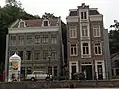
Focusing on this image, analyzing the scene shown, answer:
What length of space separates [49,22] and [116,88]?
25.7 m

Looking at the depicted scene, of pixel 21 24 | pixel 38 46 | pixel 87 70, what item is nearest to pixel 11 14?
pixel 21 24

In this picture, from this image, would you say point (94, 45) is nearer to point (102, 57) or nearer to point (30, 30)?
point (102, 57)

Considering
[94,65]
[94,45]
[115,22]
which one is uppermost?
[115,22]

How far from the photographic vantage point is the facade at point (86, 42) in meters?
39.6

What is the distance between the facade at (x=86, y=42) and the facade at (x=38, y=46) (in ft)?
13.6

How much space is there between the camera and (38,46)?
4503 centimetres

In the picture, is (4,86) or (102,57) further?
(102,57)

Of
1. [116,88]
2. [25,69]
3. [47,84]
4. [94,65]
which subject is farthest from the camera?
[25,69]

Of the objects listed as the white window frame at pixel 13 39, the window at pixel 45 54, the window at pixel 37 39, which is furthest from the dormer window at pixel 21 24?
the window at pixel 45 54

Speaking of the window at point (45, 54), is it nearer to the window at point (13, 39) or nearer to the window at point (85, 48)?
the window at point (13, 39)

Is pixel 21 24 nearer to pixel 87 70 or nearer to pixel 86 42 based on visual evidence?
pixel 86 42

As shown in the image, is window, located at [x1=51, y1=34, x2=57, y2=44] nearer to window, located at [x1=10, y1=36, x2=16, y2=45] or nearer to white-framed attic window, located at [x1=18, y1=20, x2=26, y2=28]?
white-framed attic window, located at [x1=18, y1=20, x2=26, y2=28]

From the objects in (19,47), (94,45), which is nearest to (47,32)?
(19,47)

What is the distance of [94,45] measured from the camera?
40500 mm
